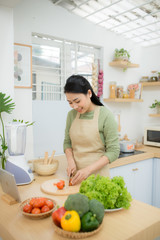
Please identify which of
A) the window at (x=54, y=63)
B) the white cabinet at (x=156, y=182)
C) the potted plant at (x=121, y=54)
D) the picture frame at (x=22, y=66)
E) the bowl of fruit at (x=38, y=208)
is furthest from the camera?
the potted plant at (x=121, y=54)

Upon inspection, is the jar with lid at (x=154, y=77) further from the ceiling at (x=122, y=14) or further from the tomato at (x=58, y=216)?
the tomato at (x=58, y=216)

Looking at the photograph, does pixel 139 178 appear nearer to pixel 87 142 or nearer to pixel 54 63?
pixel 87 142

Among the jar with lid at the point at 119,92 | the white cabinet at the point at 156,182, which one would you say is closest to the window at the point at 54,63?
the jar with lid at the point at 119,92

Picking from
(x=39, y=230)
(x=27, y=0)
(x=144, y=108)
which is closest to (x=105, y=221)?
(x=39, y=230)

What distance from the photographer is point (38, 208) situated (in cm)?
114

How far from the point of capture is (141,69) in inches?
151

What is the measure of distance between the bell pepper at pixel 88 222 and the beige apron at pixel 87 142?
2.53ft

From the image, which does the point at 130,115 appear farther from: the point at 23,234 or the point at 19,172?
the point at 23,234

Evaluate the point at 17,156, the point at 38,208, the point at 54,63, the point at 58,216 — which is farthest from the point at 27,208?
the point at 54,63

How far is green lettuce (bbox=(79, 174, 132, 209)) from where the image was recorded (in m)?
1.13

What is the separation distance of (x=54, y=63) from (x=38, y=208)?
6.71 feet

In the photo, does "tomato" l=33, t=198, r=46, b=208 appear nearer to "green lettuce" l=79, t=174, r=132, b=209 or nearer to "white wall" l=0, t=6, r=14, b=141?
"green lettuce" l=79, t=174, r=132, b=209

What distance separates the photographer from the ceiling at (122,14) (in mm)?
2543

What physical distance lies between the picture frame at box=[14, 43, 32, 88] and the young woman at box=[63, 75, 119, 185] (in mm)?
851
